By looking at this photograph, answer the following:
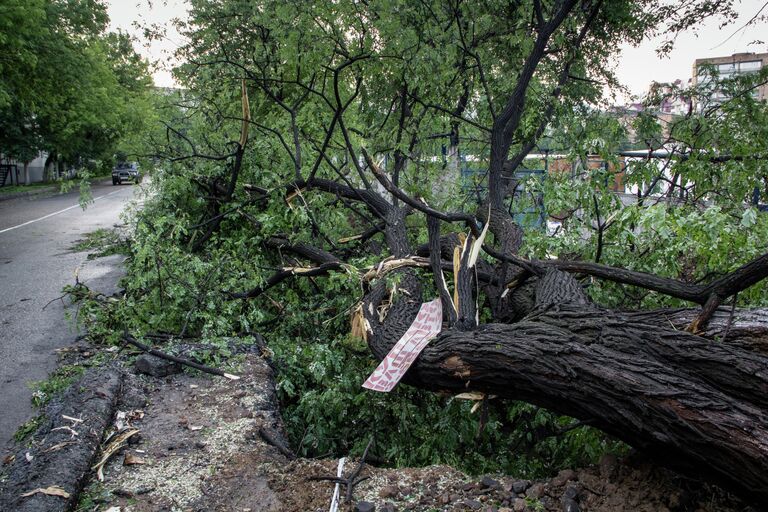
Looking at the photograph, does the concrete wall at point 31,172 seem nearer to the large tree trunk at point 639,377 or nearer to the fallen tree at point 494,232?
the fallen tree at point 494,232

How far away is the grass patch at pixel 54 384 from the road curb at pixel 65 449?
398mm

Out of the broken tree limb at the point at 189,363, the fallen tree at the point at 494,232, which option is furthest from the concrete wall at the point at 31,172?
the broken tree limb at the point at 189,363

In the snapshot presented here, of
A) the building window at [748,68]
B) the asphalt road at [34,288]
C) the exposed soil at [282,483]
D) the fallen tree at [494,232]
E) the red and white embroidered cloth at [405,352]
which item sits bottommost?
the asphalt road at [34,288]

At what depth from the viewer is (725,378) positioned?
7.86 ft

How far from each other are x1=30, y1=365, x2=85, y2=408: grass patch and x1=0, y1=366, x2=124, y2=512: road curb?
40 centimetres

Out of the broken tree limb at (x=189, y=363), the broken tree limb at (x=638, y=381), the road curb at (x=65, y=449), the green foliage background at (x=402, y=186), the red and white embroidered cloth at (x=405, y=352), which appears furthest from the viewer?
the broken tree limb at (x=189, y=363)

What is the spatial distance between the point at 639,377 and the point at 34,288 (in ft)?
23.3

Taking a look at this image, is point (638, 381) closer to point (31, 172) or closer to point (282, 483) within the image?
point (282, 483)

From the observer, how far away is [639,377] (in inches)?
95.5

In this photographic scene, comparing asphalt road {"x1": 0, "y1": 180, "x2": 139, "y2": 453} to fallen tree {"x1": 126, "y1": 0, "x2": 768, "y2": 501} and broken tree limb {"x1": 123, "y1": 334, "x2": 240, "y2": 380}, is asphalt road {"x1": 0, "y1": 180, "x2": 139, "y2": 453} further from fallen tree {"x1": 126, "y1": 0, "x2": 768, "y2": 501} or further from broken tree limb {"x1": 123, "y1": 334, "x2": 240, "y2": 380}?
fallen tree {"x1": 126, "y1": 0, "x2": 768, "y2": 501}

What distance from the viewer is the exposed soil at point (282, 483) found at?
247 cm

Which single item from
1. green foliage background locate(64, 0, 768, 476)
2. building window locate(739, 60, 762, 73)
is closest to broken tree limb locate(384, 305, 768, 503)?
green foliage background locate(64, 0, 768, 476)

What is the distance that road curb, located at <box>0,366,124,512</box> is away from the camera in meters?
2.60

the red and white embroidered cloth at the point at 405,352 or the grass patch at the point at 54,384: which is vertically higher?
the red and white embroidered cloth at the point at 405,352
